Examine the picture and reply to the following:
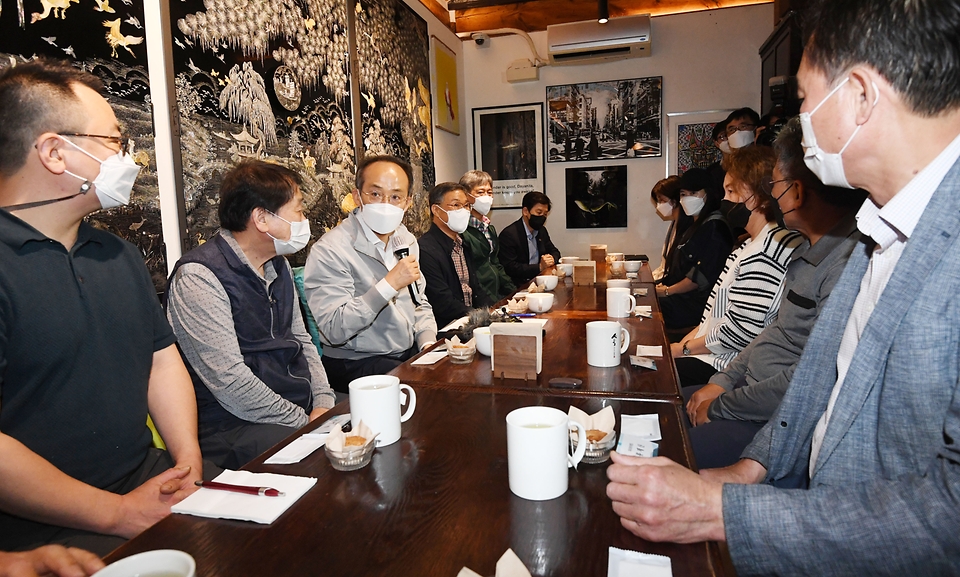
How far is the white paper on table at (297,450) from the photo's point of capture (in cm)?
116

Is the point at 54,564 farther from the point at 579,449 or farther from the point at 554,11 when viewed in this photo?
the point at 554,11

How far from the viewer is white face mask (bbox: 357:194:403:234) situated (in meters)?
2.78

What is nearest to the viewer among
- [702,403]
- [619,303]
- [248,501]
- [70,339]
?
[248,501]

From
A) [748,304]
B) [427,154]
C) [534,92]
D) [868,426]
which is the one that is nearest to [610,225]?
[534,92]

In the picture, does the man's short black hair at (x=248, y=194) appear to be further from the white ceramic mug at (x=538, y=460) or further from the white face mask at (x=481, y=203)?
the white face mask at (x=481, y=203)

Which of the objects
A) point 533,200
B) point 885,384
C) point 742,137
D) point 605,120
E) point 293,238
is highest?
point 605,120

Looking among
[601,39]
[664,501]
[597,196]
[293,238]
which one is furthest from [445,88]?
[664,501]

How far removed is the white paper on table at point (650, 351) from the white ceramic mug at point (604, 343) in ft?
0.51

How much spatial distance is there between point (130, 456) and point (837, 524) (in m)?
1.63

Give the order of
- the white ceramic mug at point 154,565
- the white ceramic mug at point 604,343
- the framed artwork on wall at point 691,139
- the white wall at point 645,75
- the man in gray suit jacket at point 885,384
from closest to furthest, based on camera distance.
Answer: the white ceramic mug at point 154,565, the man in gray suit jacket at point 885,384, the white ceramic mug at point 604,343, the white wall at point 645,75, the framed artwork on wall at point 691,139

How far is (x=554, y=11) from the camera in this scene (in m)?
6.24

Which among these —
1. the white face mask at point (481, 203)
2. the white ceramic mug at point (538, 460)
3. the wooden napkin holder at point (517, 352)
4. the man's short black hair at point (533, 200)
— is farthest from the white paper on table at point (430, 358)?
the man's short black hair at point (533, 200)

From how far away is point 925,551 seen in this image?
819 millimetres

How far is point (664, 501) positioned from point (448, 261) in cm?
300
